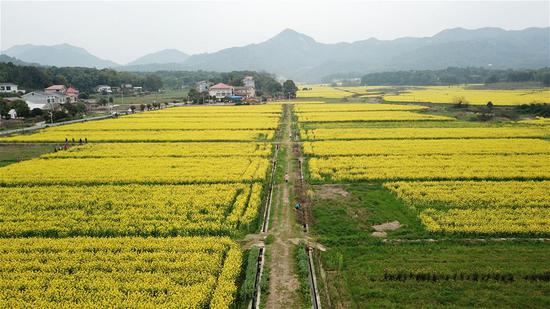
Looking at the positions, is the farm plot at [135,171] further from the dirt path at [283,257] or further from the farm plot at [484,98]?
the farm plot at [484,98]

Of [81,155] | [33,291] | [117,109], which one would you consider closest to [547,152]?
[33,291]

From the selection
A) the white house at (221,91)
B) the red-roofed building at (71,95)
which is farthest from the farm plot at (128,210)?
the white house at (221,91)

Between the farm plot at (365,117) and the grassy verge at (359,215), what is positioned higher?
the farm plot at (365,117)

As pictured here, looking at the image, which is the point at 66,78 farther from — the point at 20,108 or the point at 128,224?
the point at 128,224

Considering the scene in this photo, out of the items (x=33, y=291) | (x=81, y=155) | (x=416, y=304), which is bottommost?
(x=416, y=304)

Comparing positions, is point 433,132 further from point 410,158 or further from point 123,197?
point 123,197

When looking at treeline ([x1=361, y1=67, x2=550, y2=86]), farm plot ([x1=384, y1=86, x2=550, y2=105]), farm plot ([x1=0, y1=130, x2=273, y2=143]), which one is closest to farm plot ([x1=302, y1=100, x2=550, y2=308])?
farm plot ([x1=0, y1=130, x2=273, y2=143])
